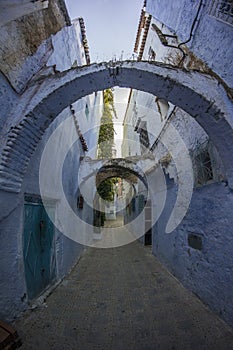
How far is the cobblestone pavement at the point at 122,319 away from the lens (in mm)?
2533

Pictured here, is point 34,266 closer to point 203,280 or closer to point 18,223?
point 18,223

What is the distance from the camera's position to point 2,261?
268cm

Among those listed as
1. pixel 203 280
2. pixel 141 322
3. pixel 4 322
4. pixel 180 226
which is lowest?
pixel 141 322

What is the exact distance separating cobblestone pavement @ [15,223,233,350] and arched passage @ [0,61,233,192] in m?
2.07

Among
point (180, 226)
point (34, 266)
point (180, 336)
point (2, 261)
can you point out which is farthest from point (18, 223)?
point (180, 226)

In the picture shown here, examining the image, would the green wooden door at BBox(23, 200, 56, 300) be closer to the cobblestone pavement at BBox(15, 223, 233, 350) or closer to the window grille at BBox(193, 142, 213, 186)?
the cobblestone pavement at BBox(15, 223, 233, 350)

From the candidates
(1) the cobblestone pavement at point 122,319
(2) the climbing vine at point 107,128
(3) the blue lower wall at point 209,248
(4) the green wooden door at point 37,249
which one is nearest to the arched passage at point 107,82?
(3) the blue lower wall at point 209,248

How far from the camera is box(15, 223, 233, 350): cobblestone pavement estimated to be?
253cm

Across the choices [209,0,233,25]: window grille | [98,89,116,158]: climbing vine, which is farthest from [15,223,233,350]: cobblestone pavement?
[98,89,116,158]: climbing vine

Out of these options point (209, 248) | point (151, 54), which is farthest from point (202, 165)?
point (151, 54)

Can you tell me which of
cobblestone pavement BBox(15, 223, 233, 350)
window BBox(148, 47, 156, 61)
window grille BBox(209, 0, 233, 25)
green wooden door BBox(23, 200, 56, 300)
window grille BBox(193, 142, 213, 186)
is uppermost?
window BBox(148, 47, 156, 61)

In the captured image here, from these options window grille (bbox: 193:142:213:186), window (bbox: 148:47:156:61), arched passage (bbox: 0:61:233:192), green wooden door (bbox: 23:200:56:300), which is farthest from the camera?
window (bbox: 148:47:156:61)

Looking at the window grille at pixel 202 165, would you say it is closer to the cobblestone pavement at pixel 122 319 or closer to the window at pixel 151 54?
the cobblestone pavement at pixel 122 319

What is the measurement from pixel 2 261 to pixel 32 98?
239 cm
